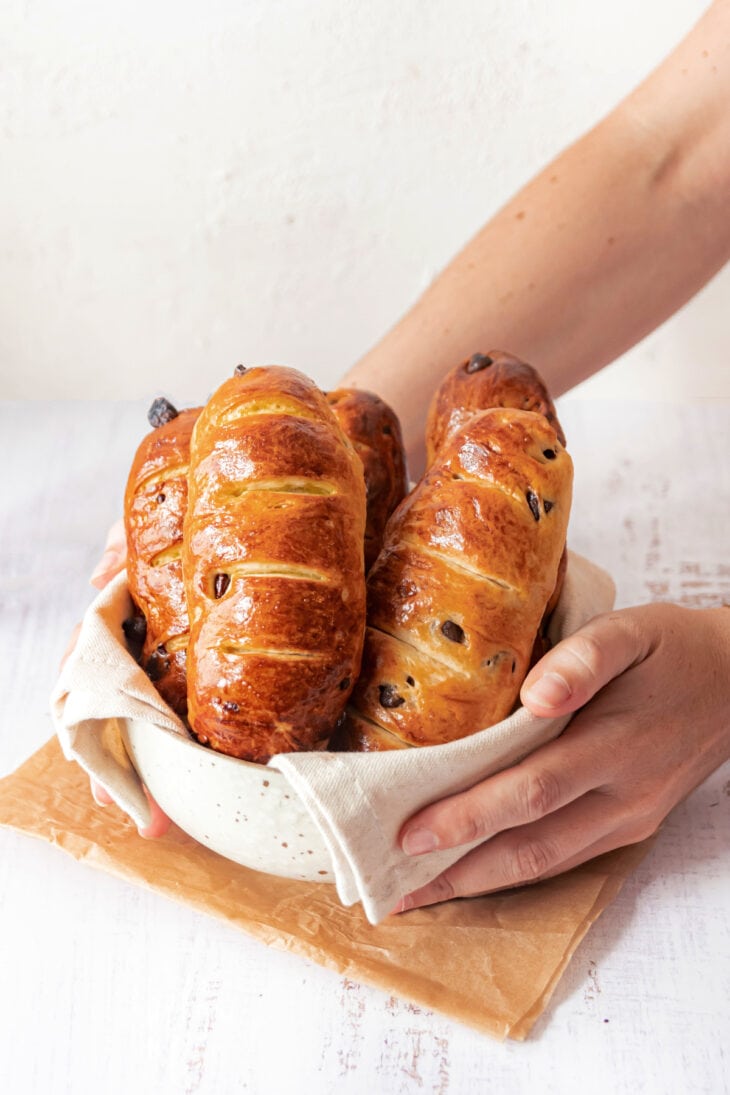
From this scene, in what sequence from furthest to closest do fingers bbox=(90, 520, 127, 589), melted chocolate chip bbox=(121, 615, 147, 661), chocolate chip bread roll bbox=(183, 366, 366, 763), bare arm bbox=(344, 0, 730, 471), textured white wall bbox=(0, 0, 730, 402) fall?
textured white wall bbox=(0, 0, 730, 402)
bare arm bbox=(344, 0, 730, 471)
fingers bbox=(90, 520, 127, 589)
melted chocolate chip bbox=(121, 615, 147, 661)
chocolate chip bread roll bbox=(183, 366, 366, 763)

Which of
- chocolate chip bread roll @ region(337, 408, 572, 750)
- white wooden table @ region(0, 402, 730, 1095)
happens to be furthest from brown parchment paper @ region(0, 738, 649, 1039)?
chocolate chip bread roll @ region(337, 408, 572, 750)

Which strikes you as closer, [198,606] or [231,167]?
[198,606]

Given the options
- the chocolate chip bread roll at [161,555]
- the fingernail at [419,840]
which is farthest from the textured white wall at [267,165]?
the fingernail at [419,840]

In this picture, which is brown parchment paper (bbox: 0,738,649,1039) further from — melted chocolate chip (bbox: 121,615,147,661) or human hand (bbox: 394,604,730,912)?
melted chocolate chip (bbox: 121,615,147,661)

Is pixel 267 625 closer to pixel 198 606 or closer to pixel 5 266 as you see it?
pixel 198 606

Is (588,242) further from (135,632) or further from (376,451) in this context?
(135,632)

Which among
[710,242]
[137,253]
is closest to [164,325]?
[137,253]

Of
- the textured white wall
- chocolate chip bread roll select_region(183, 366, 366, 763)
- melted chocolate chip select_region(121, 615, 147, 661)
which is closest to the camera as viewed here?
chocolate chip bread roll select_region(183, 366, 366, 763)
